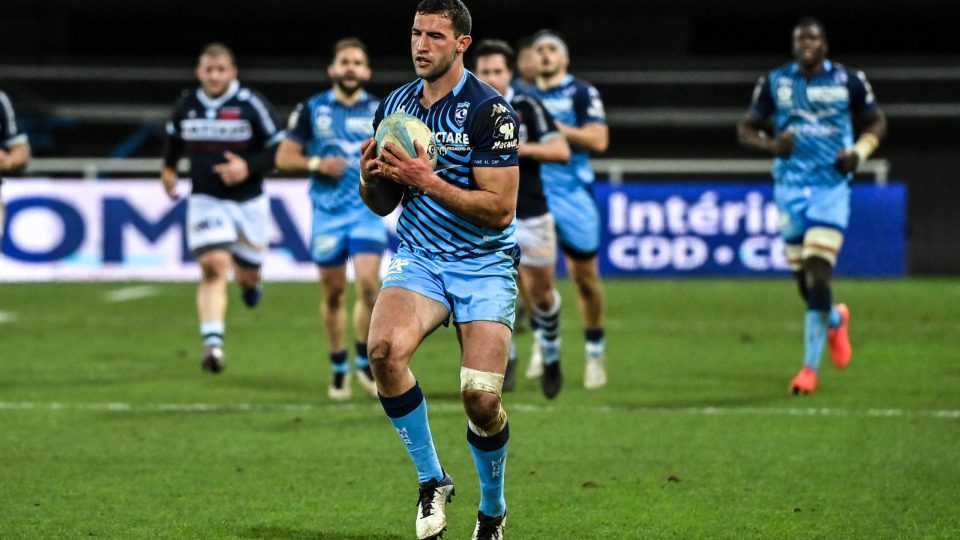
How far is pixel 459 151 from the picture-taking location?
5.94 m

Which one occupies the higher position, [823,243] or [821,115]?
[821,115]

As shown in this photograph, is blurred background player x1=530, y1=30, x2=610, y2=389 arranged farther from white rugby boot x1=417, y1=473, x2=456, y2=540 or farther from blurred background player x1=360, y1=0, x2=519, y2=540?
white rugby boot x1=417, y1=473, x2=456, y2=540

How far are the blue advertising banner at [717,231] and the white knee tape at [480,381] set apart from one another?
14.2m

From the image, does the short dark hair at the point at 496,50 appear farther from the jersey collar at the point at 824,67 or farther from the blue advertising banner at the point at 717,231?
the blue advertising banner at the point at 717,231

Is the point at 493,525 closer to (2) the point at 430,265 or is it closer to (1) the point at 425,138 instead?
(2) the point at 430,265

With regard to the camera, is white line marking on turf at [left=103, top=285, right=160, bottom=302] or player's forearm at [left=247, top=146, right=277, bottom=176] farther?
white line marking on turf at [left=103, top=285, right=160, bottom=302]

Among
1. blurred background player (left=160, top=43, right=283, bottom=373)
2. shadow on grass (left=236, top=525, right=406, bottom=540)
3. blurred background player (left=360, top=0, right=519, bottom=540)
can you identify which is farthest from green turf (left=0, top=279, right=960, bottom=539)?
blurred background player (left=160, top=43, right=283, bottom=373)

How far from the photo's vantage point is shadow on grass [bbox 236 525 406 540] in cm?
607

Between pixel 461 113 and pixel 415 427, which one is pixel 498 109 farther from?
pixel 415 427

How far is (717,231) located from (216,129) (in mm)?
10042

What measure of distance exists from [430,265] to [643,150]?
2164 cm

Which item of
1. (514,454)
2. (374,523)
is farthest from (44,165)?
(374,523)

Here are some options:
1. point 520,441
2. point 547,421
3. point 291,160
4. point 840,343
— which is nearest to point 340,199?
point 291,160

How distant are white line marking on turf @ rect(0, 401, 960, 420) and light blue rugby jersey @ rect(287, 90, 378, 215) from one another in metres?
1.47
